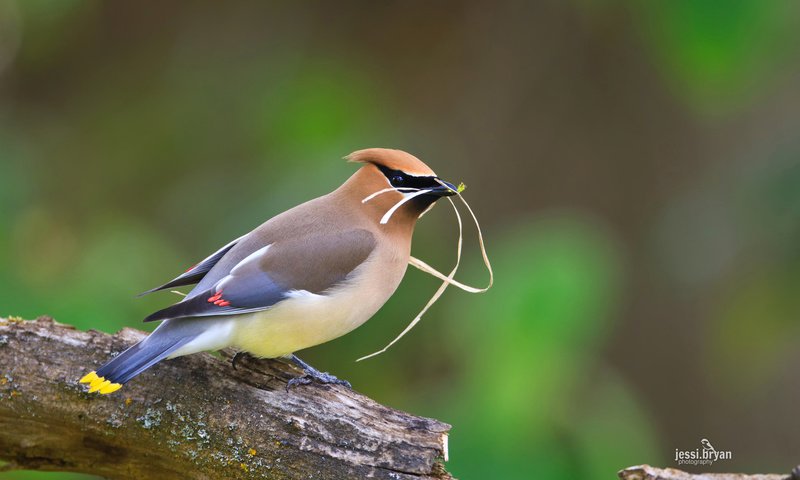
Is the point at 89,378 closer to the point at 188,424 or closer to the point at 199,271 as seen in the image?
the point at 188,424

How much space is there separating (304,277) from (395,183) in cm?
44

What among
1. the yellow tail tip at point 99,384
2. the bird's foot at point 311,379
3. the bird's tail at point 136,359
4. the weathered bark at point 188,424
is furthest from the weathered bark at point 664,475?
the yellow tail tip at point 99,384

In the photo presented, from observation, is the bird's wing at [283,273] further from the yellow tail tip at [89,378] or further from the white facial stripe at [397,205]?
the yellow tail tip at [89,378]

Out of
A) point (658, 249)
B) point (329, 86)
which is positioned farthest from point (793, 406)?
point (329, 86)

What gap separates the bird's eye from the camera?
3.22m

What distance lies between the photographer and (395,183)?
325 centimetres

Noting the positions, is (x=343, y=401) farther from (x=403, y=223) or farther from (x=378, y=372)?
(x=378, y=372)

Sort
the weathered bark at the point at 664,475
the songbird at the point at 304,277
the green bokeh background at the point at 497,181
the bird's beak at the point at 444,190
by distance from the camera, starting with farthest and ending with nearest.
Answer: the green bokeh background at the point at 497,181 < the bird's beak at the point at 444,190 < the songbird at the point at 304,277 < the weathered bark at the point at 664,475

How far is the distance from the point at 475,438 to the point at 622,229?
229cm

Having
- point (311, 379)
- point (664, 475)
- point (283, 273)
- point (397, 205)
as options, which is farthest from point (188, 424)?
point (664, 475)

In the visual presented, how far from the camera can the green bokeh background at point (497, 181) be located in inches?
170

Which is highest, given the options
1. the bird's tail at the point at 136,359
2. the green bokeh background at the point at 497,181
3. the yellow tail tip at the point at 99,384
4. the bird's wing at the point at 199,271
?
the green bokeh background at the point at 497,181

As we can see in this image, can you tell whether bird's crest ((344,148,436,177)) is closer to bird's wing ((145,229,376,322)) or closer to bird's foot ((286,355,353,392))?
bird's wing ((145,229,376,322))

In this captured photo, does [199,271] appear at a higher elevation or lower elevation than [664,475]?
higher
